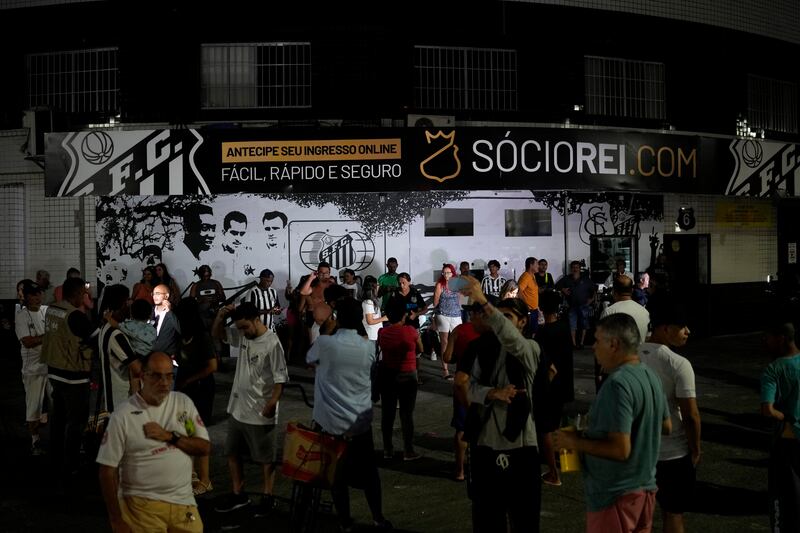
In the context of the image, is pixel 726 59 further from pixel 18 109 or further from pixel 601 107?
pixel 18 109

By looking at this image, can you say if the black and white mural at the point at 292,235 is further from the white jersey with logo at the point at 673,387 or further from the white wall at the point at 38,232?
the white jersey with logo at the point at 673,387

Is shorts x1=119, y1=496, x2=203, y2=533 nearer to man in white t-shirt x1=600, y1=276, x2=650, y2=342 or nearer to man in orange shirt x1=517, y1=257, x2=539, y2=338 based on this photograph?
man in white t-shirt x1=600, y1=276, x2=650, y2=342

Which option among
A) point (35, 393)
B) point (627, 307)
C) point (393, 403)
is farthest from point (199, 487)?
point (627, 307)

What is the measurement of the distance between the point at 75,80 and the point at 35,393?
1076cm

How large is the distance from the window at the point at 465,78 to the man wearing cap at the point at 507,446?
43.5 ft

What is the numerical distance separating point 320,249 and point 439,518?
34.9 feet

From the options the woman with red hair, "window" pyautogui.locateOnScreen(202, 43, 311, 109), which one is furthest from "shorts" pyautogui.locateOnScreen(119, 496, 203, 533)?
"window" pyautogui.locateOnScreen(202, 43, 311, 109)

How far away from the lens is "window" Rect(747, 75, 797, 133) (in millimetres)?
22062

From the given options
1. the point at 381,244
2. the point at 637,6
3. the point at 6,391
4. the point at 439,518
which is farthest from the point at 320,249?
the point at 439,518

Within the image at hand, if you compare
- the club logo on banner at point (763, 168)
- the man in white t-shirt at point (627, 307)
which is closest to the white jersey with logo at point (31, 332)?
the man in white t-shirt at point (627, 307)

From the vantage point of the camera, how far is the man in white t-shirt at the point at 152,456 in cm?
476

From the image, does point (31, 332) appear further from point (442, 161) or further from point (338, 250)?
point (338, 250)

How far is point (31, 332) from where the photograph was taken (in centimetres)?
1016

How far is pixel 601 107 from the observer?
20.0m
